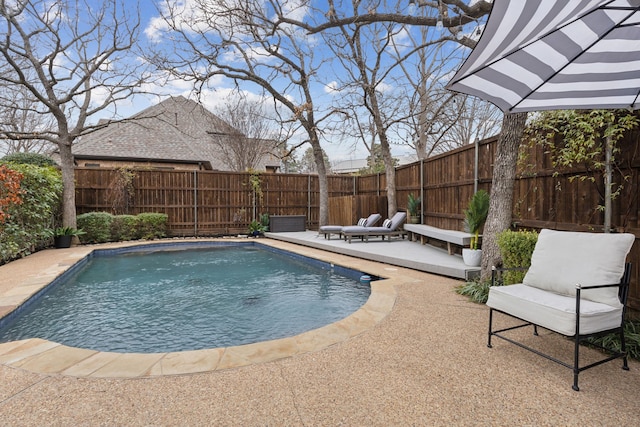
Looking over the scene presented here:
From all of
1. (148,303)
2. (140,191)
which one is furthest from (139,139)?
(148,303)

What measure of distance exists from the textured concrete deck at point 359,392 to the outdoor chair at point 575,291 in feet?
0.62

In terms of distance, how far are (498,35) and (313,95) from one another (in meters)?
10.9

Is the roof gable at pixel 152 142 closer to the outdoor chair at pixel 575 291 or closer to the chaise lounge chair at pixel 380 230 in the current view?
the chaise lounge chair at pixel 380 230

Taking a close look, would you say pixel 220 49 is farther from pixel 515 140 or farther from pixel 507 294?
pixel 507 294

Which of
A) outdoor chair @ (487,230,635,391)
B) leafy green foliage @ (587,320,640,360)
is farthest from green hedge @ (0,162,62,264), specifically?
leafy green foliage @ (587,320,640,360)

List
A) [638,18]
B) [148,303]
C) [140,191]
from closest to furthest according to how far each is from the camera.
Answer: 1. [638,18]
2. [148,303]
3. [140,191]

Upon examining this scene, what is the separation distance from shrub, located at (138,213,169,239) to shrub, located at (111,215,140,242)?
0.61 ft

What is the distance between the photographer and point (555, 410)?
191 centimetres

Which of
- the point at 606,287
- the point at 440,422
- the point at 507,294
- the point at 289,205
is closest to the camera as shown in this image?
the point at 440,422

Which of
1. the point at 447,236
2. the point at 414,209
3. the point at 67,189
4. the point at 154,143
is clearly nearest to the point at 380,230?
the point at 414,209

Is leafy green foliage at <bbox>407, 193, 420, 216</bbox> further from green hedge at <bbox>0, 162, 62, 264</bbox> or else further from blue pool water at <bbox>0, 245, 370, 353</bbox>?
green hedge at <bbox>0, 162, 62, 264</bbox>

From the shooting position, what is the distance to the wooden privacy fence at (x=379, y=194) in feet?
12.1

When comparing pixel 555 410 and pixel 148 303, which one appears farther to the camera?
pixel 148 303

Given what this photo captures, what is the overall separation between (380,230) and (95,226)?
862 cm
